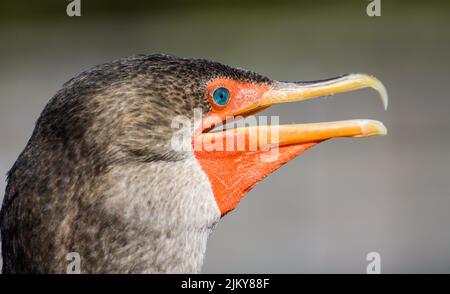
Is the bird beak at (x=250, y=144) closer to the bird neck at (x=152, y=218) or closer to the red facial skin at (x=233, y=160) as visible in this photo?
the red facial skin at (x=233, y=160)

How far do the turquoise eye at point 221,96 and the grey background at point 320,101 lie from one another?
3402mm

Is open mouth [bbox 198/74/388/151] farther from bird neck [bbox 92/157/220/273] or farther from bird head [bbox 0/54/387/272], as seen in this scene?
bird neck [bbox 92/157/220/273]

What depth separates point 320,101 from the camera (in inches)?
241

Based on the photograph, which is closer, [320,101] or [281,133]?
[281,133]

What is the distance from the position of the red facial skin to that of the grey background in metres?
3.34

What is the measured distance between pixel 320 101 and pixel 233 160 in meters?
3.47

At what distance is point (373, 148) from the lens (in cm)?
623

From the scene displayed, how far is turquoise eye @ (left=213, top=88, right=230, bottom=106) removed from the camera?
272 cm

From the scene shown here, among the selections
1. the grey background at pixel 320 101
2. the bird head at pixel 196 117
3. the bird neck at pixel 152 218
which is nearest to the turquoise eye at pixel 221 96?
the bird head at pixel 196 117

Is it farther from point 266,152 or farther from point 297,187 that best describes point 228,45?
point 266,152

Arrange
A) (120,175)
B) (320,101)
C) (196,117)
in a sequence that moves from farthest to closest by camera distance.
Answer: (320,101), (196,117), (120,175)

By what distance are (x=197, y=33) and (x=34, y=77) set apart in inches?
52.4

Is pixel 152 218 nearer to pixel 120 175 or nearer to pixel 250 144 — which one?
pixel 120 175

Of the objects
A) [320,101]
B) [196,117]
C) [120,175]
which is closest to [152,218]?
[120,175]
